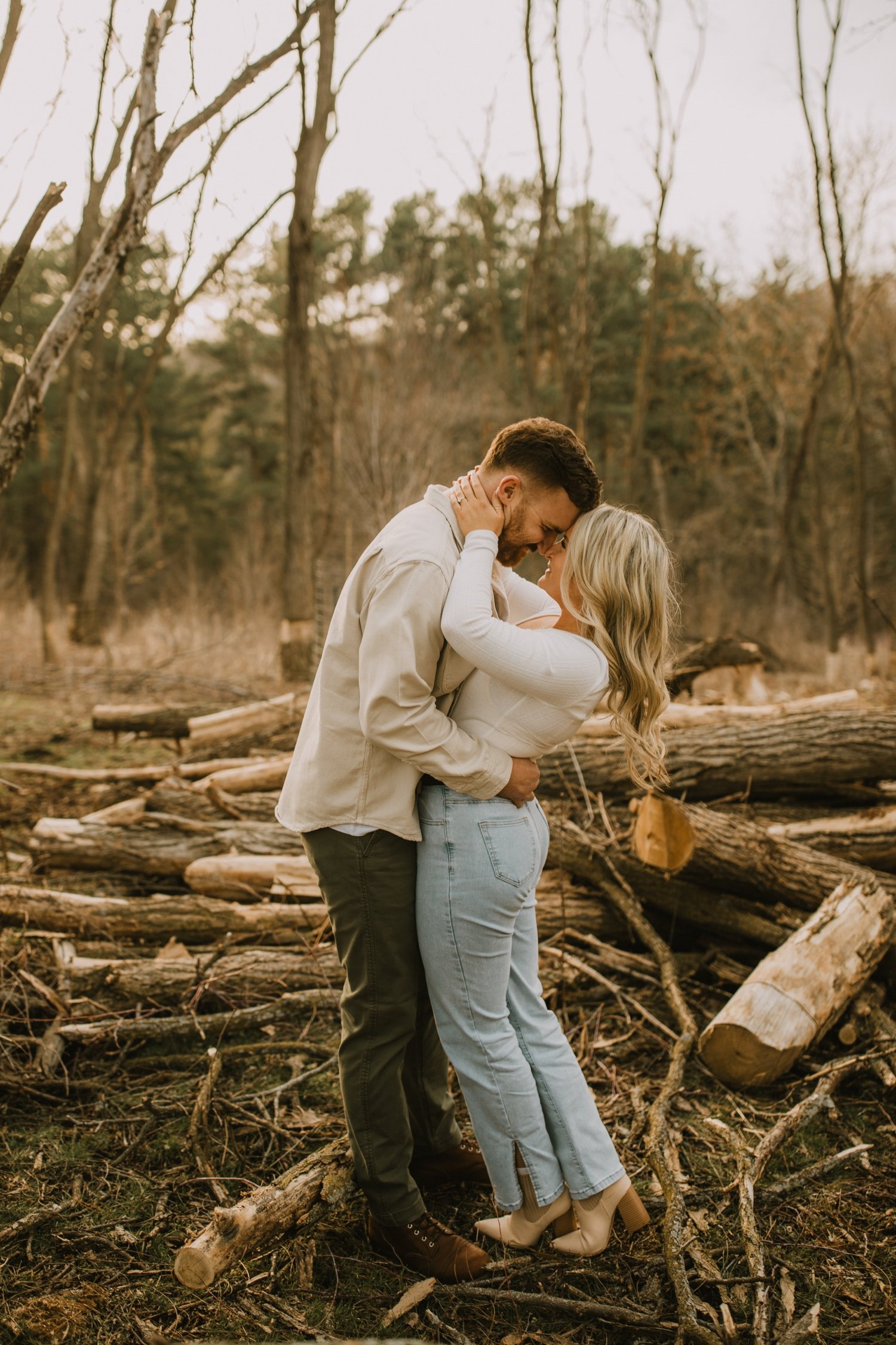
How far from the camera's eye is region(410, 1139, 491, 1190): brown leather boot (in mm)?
2826

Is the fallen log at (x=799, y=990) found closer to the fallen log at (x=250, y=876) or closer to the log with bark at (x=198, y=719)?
the fallen log at (x=250, y=876)

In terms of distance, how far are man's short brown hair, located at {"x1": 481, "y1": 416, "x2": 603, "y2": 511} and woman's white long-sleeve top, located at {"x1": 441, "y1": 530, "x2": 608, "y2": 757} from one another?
0.21 metres

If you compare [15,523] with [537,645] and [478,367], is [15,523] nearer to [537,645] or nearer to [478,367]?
[478,367]

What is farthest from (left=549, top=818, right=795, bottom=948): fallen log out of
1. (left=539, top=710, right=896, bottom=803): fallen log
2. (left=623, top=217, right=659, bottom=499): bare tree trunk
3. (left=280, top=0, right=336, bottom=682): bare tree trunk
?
(left=623, top=217, right=659, bottom=499): bare tree trunk

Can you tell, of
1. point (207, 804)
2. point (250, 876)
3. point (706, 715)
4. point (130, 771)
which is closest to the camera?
point (250, 876)

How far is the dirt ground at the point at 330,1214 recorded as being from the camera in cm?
225

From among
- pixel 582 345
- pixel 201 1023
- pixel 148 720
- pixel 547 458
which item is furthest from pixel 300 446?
pixel 547 458

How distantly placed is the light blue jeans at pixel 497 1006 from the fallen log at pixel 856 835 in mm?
2466

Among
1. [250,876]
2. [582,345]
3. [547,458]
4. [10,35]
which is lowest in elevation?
[250,876]

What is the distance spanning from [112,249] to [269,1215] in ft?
10.7

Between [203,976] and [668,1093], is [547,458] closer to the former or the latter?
[668,1093]

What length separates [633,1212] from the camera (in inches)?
97.7

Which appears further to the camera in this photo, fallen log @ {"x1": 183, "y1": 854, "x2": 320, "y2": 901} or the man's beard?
fallen log @ {"x1": 183, "y1": 854, "x2": 320, "y2": 901}

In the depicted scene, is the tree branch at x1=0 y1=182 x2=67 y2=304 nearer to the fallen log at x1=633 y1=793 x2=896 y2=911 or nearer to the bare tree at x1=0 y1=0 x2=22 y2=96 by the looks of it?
the bare tree at x1=0 y1=0 x2=22 y2=96
